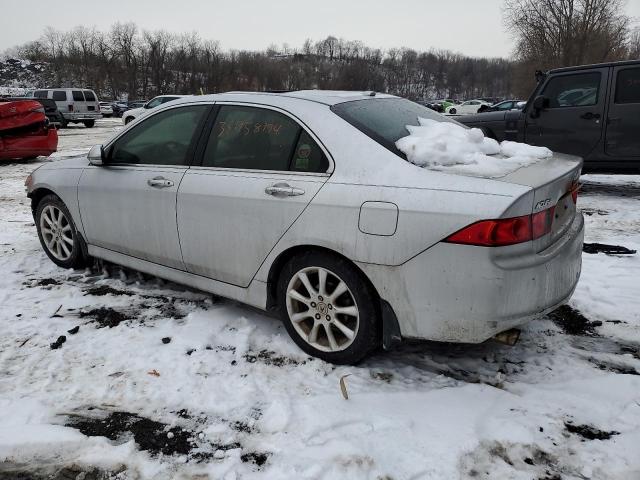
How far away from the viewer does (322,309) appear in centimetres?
300

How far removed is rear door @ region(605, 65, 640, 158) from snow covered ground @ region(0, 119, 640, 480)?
413 cm

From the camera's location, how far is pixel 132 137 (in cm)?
405

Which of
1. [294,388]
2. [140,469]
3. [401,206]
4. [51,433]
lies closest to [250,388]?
[294,388]

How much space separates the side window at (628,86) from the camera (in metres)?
7.12

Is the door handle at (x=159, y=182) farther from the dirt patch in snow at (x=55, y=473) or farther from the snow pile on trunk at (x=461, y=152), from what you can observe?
the dirt patch in snow at (x=55, y=473)

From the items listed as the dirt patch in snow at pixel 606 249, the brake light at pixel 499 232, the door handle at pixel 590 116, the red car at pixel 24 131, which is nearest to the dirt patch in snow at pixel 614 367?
the brake light at pixel 499 232

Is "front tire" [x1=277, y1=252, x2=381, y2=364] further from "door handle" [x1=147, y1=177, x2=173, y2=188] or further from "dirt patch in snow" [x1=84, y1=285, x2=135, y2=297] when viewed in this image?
"dirt patch in snow" [x1=84, y1=285, x2=135, y2=297]

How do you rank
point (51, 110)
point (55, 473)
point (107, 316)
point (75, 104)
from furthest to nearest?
point (75, 104) → point (51, 110) → point (107, 316) → point (55, 473)

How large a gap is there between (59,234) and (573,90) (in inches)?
279

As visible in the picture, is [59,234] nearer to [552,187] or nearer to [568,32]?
[552,187]

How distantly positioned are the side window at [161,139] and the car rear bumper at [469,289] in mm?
1745

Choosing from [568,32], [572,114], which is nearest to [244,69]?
[568,32]

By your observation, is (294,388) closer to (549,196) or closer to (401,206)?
(401,206)

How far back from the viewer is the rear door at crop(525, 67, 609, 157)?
7379 mm
